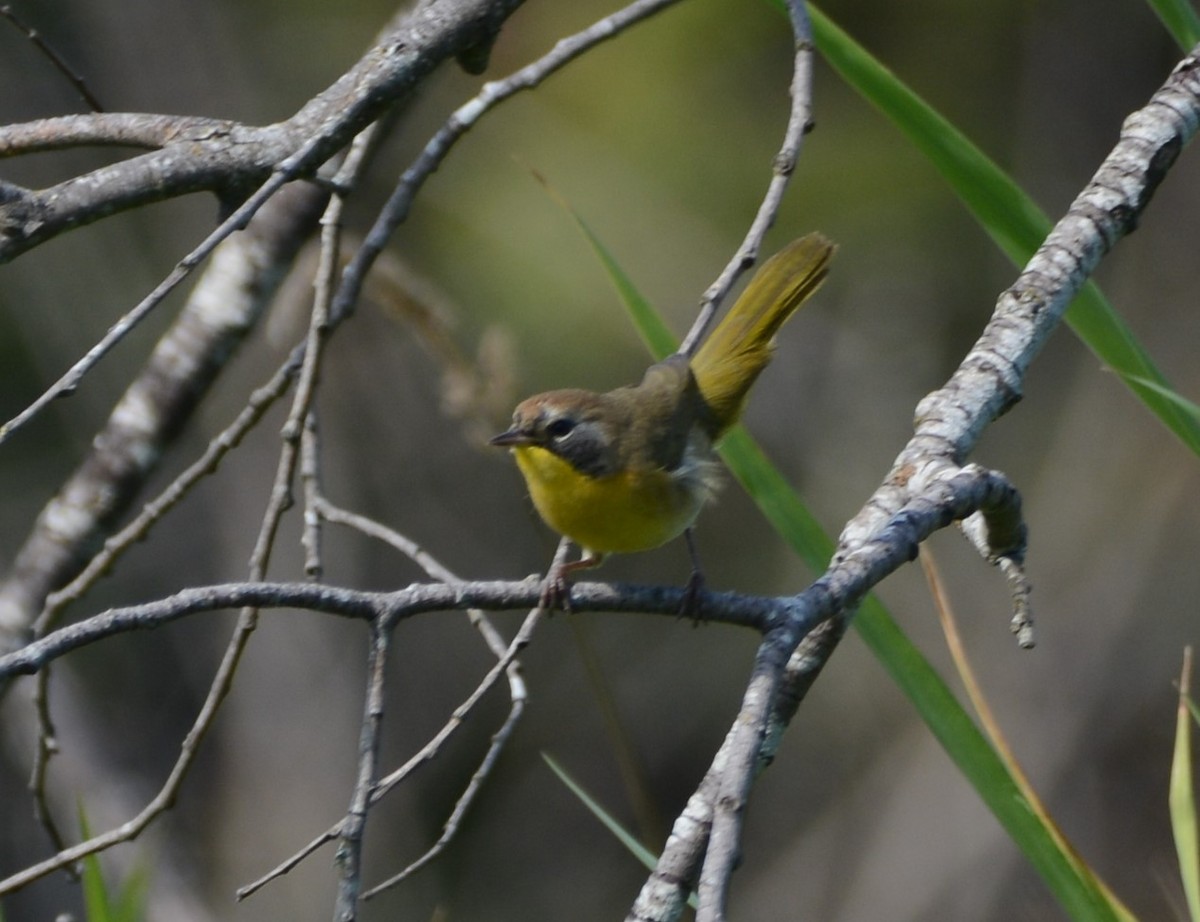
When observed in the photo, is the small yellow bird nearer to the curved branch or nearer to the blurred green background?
the curved branch

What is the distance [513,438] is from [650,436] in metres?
0.36

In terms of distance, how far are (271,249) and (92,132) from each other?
5.27ft

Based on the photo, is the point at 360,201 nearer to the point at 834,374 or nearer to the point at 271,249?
the point at 834,374

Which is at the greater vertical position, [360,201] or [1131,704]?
[360,201]

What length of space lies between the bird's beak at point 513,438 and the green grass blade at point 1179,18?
1.56m

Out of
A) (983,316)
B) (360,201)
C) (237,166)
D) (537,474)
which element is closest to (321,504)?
(537,474)

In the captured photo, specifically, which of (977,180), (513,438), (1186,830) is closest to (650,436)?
(513,438)

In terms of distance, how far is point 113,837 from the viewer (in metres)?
1.94

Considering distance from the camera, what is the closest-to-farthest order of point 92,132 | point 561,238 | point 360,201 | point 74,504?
point 92,132 → point 74,504 → point 561,238 → point 360,201

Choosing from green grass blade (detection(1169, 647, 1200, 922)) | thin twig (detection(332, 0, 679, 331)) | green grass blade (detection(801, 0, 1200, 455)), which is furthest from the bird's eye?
green grass blade (detection(1169, 647, 1200, 922))

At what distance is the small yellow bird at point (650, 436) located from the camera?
2877mm

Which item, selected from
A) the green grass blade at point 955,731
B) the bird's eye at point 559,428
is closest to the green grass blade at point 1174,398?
the green grass blade at point 955,731

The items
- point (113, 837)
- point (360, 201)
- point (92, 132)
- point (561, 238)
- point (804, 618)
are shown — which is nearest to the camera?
point (804, 618)

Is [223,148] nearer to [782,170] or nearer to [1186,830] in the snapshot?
[782,170]
